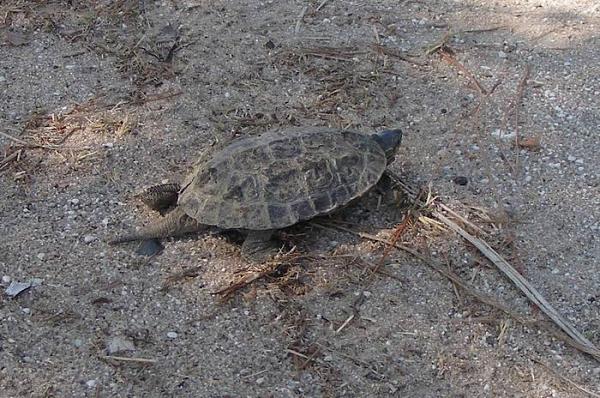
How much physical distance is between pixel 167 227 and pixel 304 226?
0.61 meters

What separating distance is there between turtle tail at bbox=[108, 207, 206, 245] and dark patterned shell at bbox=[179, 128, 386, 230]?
3.0 inches

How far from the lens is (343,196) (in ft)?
12.0

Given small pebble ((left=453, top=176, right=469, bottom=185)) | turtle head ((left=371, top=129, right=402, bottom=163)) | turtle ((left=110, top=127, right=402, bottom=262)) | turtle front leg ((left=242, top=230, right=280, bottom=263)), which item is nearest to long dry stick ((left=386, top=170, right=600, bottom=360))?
turtle head ((left=371, top=129, right=402, bottom=163))

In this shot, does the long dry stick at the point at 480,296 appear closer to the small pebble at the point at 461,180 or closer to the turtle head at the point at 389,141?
the turtle head at the point at 389,141

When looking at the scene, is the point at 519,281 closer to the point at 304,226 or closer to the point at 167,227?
the point at 304,226

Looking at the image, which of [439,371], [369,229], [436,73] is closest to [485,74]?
[436,73]

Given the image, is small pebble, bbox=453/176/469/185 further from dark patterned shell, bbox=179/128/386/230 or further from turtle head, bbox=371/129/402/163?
dark patterned shell, bbox=179/128/386/230

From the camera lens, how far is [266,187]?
11.7 ft

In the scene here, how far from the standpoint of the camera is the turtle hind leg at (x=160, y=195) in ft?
12.4

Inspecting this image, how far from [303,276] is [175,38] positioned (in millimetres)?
2147

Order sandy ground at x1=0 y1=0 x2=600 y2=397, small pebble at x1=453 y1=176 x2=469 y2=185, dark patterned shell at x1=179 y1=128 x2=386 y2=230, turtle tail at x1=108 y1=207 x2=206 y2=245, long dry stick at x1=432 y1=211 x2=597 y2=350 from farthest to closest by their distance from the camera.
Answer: small pebble at x1=453 y1=176 x2=469 y2=185
turtle tail at x1=108 y1=207 x2=206 y2=245
dark patterned shell at x1=179 y1=128 x2=386 y2=230
long dry stick at x1=432 y1=211 x2=597 y2=350
sandy ground at x1=0 y1=0 x2=600 y2=397

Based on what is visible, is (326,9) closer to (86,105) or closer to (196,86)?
(196,86)

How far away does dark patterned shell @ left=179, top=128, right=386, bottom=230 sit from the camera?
11.6 ft

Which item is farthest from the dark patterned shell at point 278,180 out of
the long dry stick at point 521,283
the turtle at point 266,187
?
the long dry stick at point 521,283
